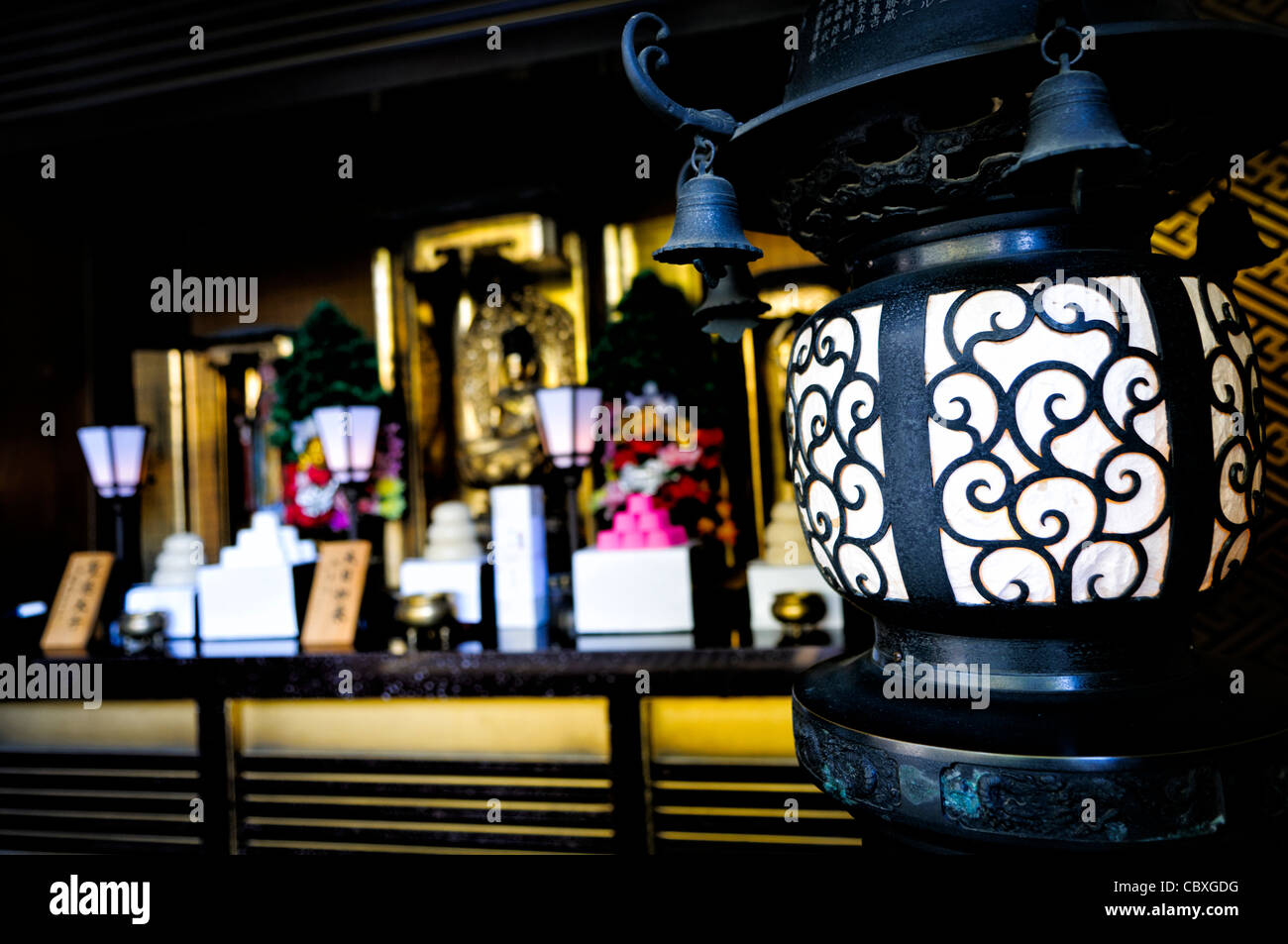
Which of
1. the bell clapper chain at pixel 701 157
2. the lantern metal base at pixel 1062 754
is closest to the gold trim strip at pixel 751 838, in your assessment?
the lantern metal base at pixel 1062 754

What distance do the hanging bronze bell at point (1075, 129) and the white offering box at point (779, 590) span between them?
6.39 ft

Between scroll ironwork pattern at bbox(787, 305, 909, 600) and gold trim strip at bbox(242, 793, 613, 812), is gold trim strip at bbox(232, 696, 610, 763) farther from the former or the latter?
scroll ironwork pattern at bbox(787, 305, 909, 600)

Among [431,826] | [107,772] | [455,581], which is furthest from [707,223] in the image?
[107,772]

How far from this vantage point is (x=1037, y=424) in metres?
0.83

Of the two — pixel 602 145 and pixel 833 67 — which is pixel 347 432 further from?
pixel 833 67

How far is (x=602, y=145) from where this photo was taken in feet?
12.3

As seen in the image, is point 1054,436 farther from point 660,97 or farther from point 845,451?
point 660,97

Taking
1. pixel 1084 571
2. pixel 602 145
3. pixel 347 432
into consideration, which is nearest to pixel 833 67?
pixel 1084 571

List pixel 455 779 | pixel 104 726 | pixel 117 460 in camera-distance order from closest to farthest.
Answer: pixel 455 779 < pixel 104 726 < pixel 117 460

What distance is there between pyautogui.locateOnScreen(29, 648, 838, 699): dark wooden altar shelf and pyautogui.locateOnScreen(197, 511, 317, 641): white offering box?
30 cm

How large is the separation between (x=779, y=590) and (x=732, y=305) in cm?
150

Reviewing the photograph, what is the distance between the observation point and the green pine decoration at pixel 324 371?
3568 mm

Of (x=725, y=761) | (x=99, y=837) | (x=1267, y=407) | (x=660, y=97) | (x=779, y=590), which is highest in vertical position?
(x=660, y=97)

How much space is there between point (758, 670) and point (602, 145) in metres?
2.66
